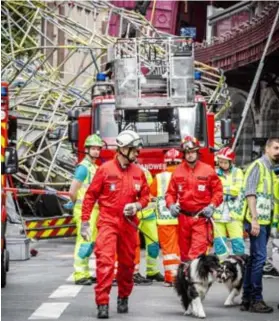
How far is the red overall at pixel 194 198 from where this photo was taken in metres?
14.9

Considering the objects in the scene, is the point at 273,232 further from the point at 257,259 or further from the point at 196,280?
the point at 196,280

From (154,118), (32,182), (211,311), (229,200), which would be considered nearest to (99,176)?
(211,311)

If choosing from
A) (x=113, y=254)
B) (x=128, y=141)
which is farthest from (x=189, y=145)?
(x=113, y=254)

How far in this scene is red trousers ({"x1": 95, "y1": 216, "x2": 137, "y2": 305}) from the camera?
13.6 metres

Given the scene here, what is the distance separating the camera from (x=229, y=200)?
18234 millimetres

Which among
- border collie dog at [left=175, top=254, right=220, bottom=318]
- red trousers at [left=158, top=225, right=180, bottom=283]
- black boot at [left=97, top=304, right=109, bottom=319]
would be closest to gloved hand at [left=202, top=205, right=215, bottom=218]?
border collie dog at [left=175, top=254, right=220, bottom=318]

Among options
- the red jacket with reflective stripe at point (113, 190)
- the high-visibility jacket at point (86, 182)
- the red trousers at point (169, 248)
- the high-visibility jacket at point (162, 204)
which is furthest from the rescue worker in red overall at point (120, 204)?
the high-visibility jacket at point (162, 204)

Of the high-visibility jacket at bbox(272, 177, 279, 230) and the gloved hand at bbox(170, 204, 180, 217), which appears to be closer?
the high-visibility jacket at bbox(272, 177, 279, 230)

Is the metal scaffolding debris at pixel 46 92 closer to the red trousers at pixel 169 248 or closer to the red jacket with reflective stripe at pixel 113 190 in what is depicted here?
the red trousers at pixel 169 248

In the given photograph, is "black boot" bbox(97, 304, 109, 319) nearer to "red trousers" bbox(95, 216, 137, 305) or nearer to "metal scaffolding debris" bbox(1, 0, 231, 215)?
"red trousers" bbox(95, 216, 137, 305)

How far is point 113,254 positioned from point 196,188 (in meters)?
1.58

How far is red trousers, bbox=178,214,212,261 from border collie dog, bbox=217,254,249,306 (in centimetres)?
32

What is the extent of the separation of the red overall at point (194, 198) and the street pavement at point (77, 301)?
68 cm

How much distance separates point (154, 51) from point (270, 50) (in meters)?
13.6
